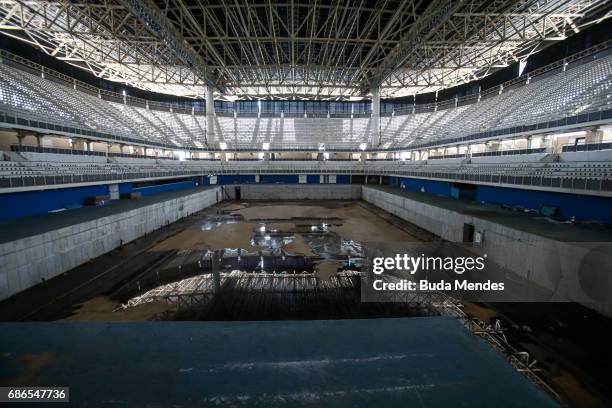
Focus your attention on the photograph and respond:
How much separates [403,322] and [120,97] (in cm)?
5273

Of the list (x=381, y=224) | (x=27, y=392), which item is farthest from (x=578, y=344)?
(x=381, y=224)

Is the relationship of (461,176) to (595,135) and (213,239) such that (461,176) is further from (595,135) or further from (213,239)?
(213,239)

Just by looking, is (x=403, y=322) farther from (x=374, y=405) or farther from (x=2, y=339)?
(x=2, y=339)

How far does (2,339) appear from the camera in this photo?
2.26 meters

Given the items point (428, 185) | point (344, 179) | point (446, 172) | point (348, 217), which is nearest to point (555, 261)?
point (446, 172)

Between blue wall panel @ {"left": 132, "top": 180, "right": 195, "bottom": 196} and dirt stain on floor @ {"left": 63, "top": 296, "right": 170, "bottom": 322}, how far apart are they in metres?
18.4

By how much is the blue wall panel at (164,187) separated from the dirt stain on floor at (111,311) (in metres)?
18.4

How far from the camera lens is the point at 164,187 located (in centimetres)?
3061

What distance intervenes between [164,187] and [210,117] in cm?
1724

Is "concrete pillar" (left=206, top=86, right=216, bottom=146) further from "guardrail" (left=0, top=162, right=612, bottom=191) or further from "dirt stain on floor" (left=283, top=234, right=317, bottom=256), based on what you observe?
"dirt stain on floor" (left=283, top=234, right=317, bottom=256)

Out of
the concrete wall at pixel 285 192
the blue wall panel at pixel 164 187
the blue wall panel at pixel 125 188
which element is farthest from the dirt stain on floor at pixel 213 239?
the concrete wall at pixel 285 192

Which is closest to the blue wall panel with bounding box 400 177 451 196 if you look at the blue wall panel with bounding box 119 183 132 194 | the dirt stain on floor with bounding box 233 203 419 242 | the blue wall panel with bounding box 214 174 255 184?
the dirt stain on floor with bounding box 233 203 419 242

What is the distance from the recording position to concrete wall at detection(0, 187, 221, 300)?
10273 mm

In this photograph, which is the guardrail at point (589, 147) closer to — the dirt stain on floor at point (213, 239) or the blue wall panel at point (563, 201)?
the blue wall panel at point (563, 201)
